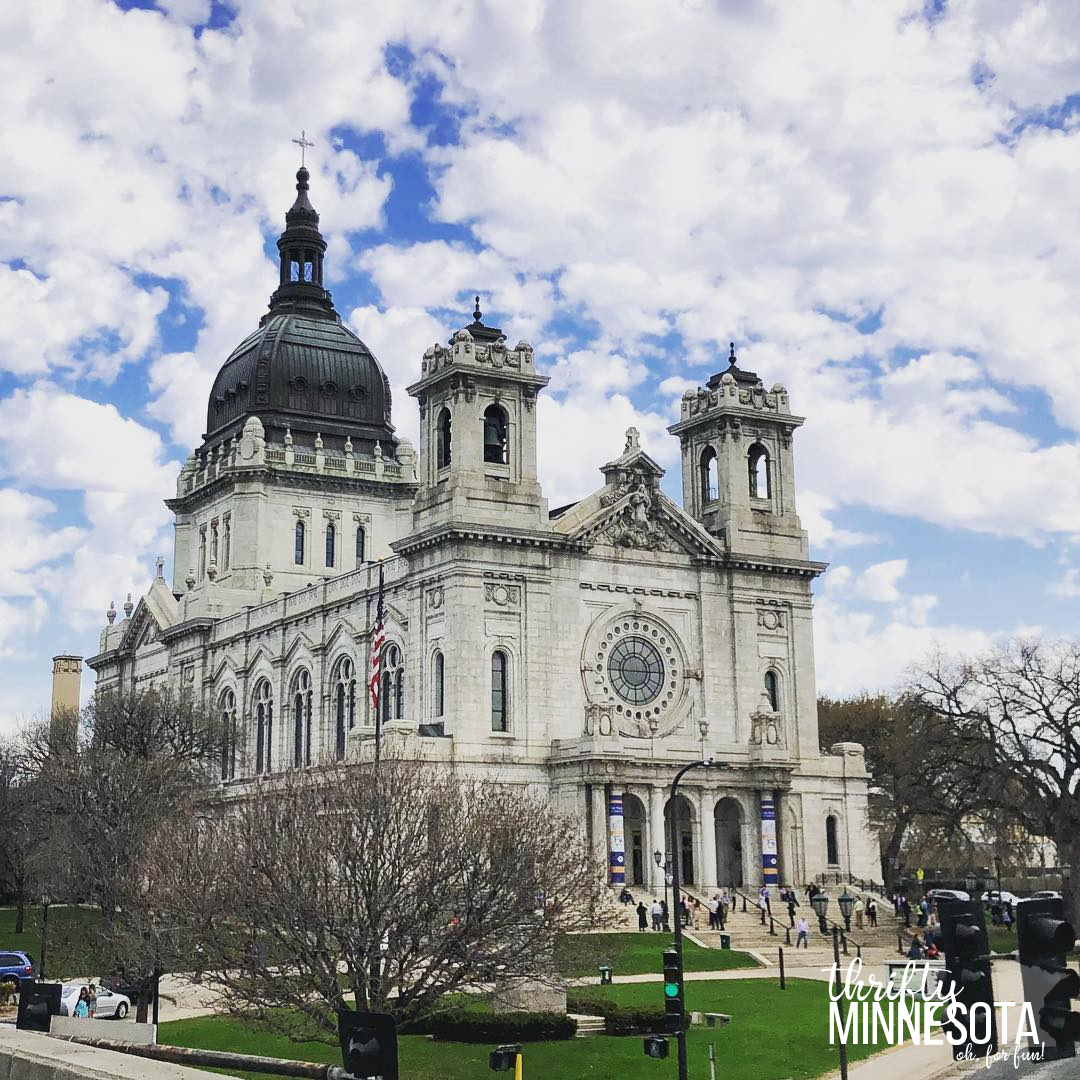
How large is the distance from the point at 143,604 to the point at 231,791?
2180 cm

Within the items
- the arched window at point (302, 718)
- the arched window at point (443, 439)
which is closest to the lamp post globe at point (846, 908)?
the arched window at point (443, 439)

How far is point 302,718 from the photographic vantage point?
83.8m

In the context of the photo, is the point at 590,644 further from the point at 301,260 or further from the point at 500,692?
the point at 301,260

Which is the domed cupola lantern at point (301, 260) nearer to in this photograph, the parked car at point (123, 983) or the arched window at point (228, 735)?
the arched window at point (228, 735)

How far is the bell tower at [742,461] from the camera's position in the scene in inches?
3177

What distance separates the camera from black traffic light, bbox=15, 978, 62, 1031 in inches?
799

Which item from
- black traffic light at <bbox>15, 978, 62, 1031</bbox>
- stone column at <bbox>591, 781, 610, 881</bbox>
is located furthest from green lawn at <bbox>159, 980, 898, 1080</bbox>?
stone column at <bbox>591, 781, 610, 881</bbox>

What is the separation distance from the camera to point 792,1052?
124 feet

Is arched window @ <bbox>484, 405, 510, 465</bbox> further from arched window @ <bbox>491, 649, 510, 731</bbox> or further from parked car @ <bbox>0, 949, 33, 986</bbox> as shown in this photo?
parked car @ <bbox>0, 949, 33, 986</bbox>

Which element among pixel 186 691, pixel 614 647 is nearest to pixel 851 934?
pixel 614 647

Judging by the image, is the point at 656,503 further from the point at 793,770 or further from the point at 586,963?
the point at 586,963

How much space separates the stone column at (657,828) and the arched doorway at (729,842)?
6123 mm

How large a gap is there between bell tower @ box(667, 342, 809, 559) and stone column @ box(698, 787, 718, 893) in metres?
13.3

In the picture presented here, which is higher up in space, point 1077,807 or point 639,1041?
point 1077,807
